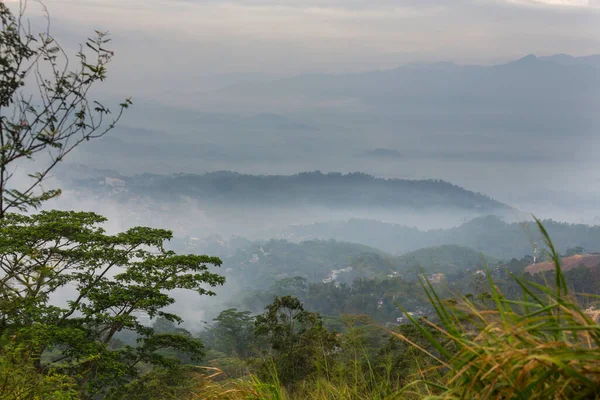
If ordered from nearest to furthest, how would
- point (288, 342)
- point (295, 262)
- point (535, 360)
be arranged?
point (535, 360), point (288, 342), point (295, 262)

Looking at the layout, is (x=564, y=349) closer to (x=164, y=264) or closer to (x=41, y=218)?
(x=164, y=264)

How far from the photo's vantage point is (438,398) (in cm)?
157

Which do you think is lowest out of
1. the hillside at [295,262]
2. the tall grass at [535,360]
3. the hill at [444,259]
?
the tall grass at [535,360]

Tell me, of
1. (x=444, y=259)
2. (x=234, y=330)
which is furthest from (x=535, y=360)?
(x=444, y=259)

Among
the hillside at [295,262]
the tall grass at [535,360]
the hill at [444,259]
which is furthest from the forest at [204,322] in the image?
the hillside at [295,262]

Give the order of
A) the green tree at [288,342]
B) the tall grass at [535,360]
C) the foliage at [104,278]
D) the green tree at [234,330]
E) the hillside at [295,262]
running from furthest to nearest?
the hillside at [295,262] → the green tree at [234,330] → the green tree at [288,342] → the foliage at [104,278] → the tall grass at [535,360]

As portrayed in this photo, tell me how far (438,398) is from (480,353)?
0.81 feet

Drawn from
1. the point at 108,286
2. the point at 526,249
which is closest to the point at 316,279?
the point at 526,249

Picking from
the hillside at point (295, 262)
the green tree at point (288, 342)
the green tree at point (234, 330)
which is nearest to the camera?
the green tree at point (288, 342)

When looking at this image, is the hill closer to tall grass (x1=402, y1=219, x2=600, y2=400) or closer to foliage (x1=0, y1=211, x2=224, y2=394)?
foliage (x1=0, y1=211, x2=224, y2=394)

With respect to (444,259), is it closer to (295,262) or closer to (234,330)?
(295,262)

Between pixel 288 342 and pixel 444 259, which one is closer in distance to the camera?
pixel 288 342

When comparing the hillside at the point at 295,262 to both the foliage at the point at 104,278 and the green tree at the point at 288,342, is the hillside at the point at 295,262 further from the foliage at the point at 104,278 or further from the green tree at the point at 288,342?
the foliage at the point at 104,278

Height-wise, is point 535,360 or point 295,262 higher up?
point 295,262
